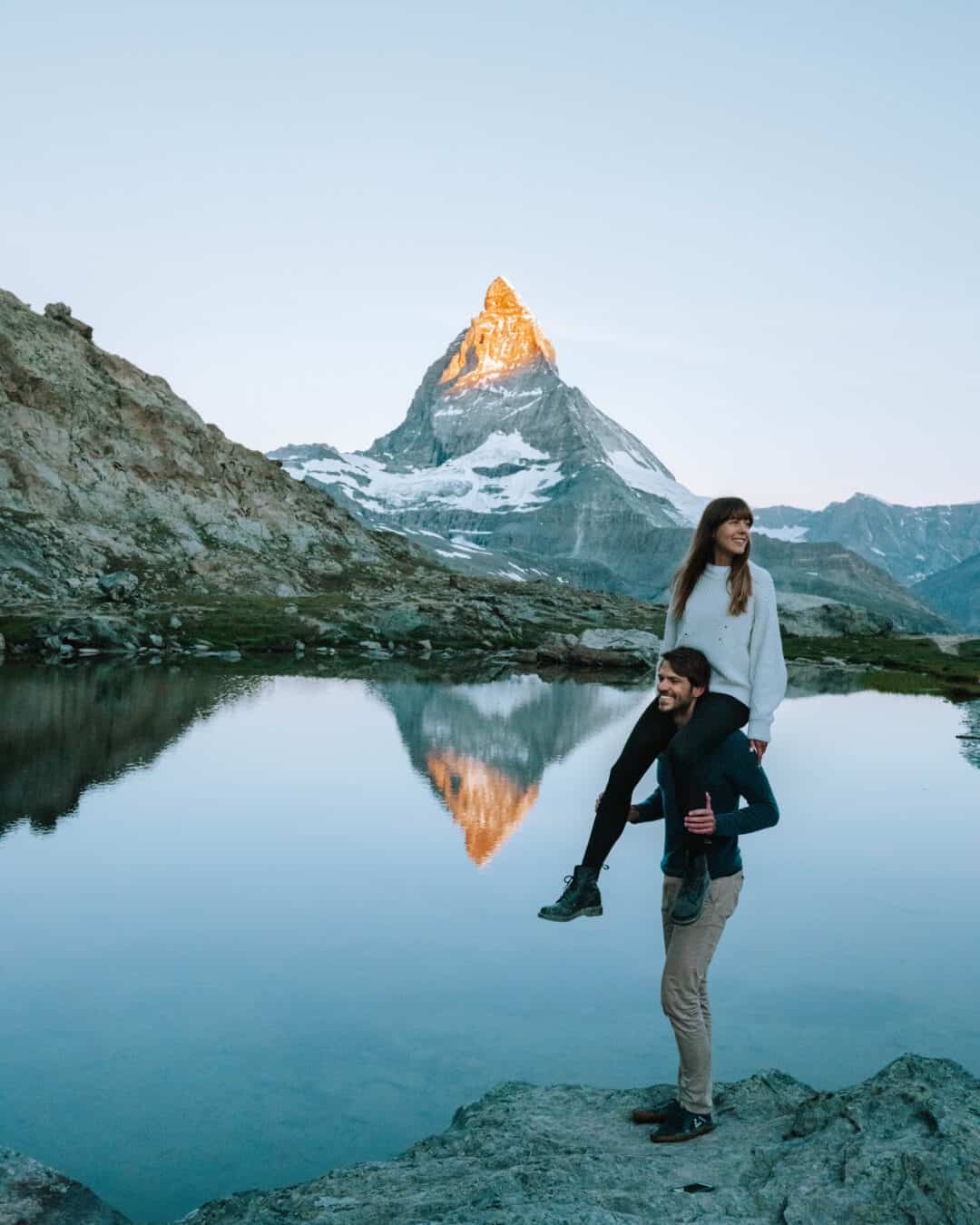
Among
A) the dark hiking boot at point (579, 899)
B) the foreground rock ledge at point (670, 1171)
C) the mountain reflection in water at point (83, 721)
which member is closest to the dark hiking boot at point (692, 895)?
the dark hiking boot at point (579, 899)

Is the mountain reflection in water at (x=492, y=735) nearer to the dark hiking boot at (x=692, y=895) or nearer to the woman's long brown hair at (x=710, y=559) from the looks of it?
the woman's long brown hair at (x=710, y=559)

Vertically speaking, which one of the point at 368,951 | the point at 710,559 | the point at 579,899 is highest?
the point at 710,559

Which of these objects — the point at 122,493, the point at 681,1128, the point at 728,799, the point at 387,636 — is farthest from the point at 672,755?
the point at 122,493

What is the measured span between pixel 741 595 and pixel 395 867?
1268 centimetres

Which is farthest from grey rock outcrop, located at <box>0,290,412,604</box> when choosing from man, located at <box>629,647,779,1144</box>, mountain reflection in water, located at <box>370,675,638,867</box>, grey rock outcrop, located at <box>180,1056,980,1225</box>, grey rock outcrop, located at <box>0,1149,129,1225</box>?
man, located at <box>629,647,779,1144</box>

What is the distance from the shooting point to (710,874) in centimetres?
928

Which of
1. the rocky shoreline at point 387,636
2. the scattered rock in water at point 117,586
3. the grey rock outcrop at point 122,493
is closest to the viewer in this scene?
the rocky shoreline at point 387,636

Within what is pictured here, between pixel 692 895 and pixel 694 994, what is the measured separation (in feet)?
2.88

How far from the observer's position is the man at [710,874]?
29.9ft

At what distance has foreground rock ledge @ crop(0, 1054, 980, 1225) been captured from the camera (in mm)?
7051

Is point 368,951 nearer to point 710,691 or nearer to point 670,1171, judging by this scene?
point 670,1171

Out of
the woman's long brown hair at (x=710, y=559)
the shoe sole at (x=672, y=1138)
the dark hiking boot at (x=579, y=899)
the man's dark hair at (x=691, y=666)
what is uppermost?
the woman's long brown hair at (x=710, y=559)

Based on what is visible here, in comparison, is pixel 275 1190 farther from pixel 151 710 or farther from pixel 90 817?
pixel 151 710

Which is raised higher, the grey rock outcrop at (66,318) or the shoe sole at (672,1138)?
the grey rock outcrop at (66,318)
